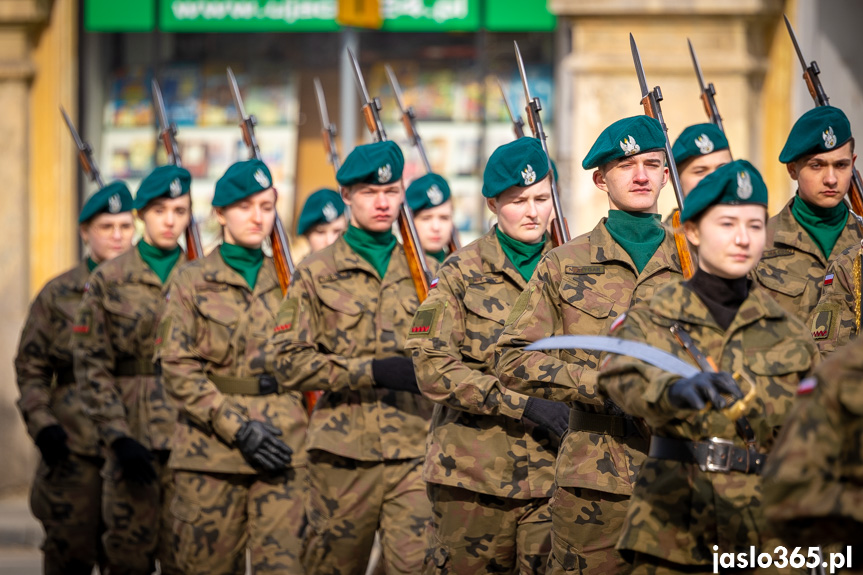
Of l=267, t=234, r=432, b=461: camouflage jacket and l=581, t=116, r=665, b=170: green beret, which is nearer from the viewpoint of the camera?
l=581, t=116, r=665, b=170: green beret

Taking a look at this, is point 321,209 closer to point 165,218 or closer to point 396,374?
point 165,218

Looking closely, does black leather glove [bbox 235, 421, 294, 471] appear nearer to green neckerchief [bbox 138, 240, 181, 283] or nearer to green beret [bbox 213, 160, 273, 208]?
green beret [bbox 213, 160, 273, 208]

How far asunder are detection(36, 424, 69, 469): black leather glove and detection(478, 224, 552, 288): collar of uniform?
3.32m

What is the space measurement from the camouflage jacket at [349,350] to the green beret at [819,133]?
180 centimetres

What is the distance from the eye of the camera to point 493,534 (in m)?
5.43

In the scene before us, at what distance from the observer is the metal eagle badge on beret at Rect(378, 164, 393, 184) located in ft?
20.8

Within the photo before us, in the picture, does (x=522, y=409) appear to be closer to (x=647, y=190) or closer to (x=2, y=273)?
(x=647, y=190)

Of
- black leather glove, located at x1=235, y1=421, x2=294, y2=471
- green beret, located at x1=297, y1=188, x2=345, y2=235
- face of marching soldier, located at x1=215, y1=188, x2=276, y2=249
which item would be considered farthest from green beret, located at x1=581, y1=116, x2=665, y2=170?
green beret, located at x1=297, y1=188, x2=345, y2=235

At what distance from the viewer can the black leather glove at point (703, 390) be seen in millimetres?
3516

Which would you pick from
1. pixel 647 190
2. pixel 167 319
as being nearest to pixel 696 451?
pixel 647 190

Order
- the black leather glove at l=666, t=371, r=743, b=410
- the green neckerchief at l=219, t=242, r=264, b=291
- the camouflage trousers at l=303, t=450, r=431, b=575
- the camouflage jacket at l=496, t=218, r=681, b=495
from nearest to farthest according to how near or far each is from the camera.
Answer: the black leather glove at l=666, t=371, r=743, b=410 < the camouflage jacket at l=496, t=218, r=681, b=495 < the camouflage trousers at l=303, t=450, r=431, b=575 < the green neckerchief at l=219, t=242, r=264, b=291

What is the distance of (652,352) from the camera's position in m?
3.79

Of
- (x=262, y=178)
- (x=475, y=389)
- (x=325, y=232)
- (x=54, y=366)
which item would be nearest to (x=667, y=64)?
(x=325, y=232)

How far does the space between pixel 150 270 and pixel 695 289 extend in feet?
14.5
